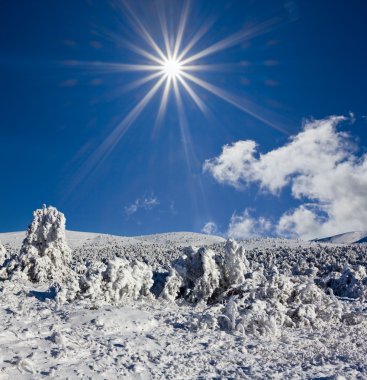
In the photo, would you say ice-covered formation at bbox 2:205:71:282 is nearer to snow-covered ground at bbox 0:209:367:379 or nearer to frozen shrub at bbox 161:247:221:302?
snow-covered ground at bbox 0:209:367:379

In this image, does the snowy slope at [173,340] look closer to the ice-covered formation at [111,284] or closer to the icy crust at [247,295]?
the icy crust at [247,295]

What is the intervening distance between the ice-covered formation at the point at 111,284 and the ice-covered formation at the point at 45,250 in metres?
5.15

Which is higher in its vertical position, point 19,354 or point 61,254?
point 61,254

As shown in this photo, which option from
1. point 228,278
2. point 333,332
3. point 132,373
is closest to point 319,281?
point 228,278

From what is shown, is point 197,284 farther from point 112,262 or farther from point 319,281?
point 319,281

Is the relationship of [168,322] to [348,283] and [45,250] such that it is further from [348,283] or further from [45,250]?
[348,283]

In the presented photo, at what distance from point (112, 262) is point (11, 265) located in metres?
7.00

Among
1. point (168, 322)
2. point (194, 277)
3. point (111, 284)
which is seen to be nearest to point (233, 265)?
point (194, 277)

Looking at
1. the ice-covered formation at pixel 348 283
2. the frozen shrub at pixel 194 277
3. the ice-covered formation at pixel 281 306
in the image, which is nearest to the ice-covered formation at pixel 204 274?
the frozen shrub at pixel 194 277

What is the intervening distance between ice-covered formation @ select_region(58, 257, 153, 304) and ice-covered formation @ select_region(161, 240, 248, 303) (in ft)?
5.83

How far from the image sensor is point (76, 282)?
17703mm

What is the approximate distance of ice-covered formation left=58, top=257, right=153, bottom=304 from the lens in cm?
1755

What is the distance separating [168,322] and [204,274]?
7.42 m

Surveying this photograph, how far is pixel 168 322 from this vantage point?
1535cm
